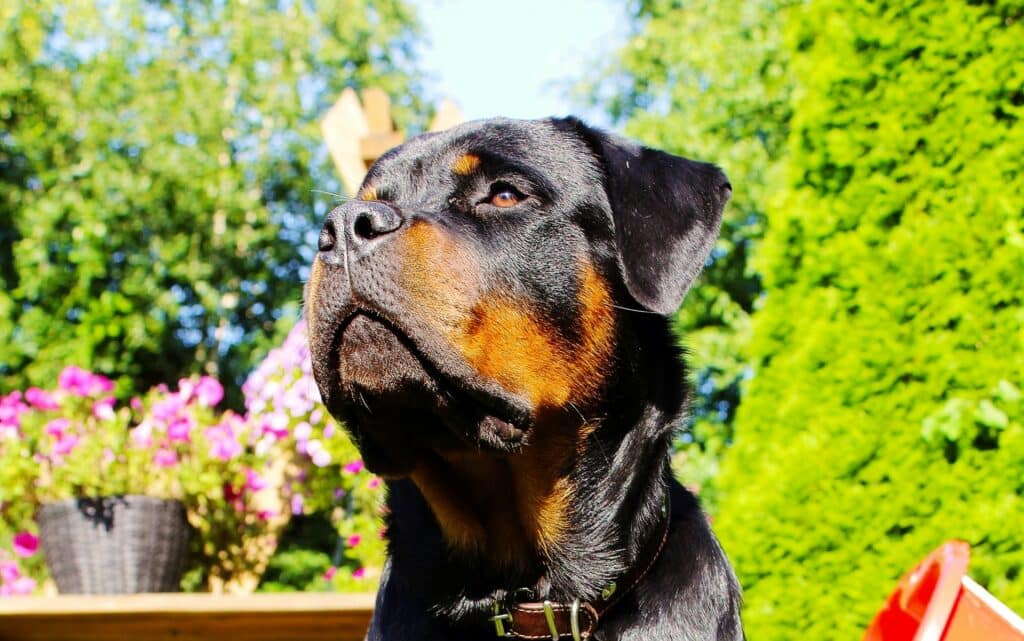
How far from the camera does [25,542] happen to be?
185 inches

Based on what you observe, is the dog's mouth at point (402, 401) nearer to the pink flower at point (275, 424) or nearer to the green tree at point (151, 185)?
the pink flower at point (275, 424)

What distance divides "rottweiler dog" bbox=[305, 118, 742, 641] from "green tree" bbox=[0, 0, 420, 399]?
6.88 metres

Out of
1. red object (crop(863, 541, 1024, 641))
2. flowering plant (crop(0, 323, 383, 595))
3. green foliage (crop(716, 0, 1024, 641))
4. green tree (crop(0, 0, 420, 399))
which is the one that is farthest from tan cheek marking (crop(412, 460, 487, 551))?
green tree (crop(0, 0, 420, 399))

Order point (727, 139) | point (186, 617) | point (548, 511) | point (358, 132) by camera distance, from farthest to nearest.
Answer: point (727, 139), point (358, 132), point (186, 617), point (548, 511)

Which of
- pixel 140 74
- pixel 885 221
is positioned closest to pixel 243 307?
pixel 140 74

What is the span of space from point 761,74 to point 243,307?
23.4 ft

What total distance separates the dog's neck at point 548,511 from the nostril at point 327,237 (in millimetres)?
524

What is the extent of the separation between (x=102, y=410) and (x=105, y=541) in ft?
2.20

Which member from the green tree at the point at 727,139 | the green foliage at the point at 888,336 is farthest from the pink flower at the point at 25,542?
the green tree at the point at 727,139

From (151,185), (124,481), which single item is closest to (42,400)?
(124,481)

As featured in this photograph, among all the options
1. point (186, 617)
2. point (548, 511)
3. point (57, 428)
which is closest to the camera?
point (548, 511)

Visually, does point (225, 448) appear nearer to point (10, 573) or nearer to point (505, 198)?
point (10, 573)

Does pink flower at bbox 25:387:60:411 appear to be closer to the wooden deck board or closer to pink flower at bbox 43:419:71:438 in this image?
pink flower at bbox 43:419:71:438

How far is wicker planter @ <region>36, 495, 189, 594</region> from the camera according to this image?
4.14m
